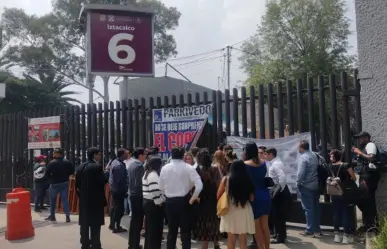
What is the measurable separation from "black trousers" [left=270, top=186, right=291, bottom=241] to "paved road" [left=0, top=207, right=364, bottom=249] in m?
0.22

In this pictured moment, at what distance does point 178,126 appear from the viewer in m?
10.3

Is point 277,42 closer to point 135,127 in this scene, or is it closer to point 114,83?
point 114,83

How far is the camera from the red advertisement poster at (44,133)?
13.0m

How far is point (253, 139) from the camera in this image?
9.00 m

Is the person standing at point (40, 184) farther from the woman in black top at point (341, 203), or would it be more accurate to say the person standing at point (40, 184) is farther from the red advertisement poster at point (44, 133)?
the woman in black top at point (341, 203)

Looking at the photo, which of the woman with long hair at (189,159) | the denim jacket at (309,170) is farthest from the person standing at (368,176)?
the woman with long hair at (189,159)

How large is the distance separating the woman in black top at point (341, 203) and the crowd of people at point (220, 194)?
0.05ft

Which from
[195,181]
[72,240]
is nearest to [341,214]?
[195,181]

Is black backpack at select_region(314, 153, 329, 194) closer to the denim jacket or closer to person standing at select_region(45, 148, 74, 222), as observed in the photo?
the denim jacket

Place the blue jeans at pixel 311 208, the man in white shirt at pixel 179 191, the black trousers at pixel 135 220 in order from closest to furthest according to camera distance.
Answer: the man in white shirt at pixel 179 191 → the black trousers at pixel 135 220 → the blue jeans at pixel 311 208

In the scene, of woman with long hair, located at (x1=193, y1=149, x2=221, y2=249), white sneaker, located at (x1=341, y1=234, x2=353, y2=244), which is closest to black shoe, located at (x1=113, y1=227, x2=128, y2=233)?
woman with long hair, located at (x1=193, y1=149, x2=221, y2=249)

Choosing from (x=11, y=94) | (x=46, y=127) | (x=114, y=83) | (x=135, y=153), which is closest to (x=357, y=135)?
(x=135, y=153)

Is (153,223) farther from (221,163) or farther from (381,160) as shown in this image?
(381,160)

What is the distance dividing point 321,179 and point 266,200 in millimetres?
1799
